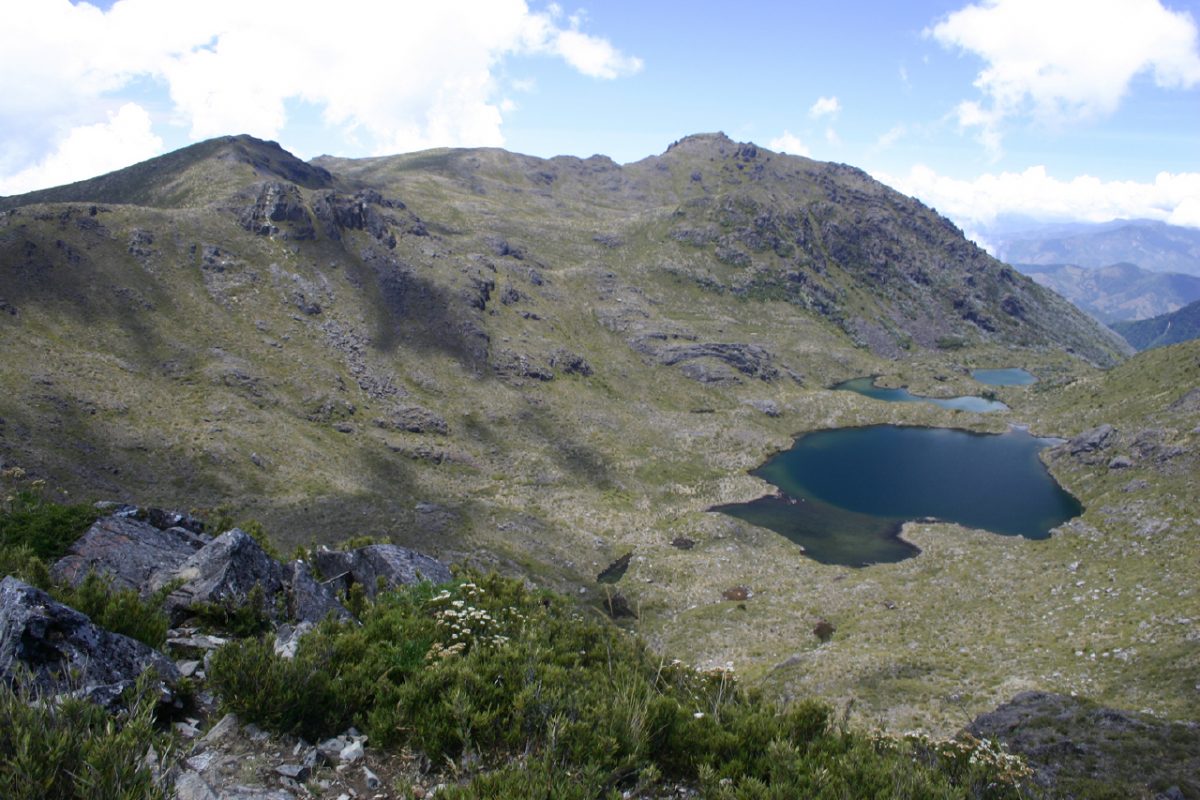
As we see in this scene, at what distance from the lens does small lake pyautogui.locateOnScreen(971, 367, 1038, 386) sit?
185 m

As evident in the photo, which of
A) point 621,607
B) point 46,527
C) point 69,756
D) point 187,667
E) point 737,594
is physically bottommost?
point 621,607

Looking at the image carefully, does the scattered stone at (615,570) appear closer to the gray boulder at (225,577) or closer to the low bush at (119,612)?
the gray boulder at (225,577)

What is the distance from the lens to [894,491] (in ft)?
340

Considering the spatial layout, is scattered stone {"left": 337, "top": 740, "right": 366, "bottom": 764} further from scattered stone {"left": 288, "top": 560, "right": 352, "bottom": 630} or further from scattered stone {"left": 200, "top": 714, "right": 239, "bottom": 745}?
scattered stone {"left": 288, "top": 560, "right": 352, "bottom": 630}

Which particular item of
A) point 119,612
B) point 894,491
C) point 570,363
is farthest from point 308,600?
point 570,363

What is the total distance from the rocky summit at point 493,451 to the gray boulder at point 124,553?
0.42 ft

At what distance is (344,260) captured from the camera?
11969 centimetres

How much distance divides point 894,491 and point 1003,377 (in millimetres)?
119966

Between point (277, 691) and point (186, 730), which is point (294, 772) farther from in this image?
point (186, 730)

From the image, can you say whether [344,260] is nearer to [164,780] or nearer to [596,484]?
[596,484]

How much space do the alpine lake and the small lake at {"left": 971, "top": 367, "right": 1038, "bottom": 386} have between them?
210 ft

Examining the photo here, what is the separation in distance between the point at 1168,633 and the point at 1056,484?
2706 inches

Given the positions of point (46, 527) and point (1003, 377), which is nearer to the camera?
point (46, 527)

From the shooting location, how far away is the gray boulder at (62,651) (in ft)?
29.0
